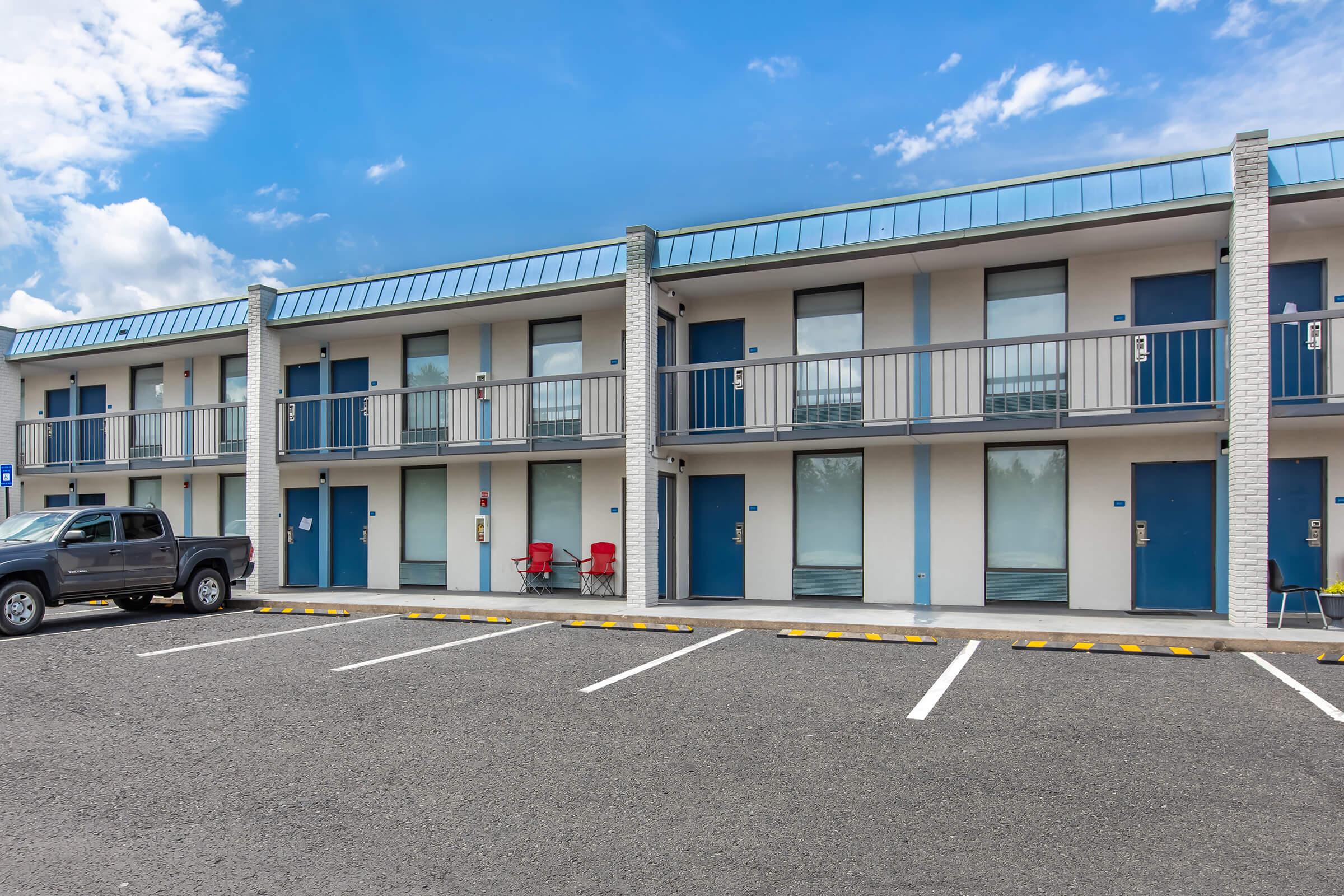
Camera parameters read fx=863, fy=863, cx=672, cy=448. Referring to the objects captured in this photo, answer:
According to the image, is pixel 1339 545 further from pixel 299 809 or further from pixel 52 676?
pixel 52 676

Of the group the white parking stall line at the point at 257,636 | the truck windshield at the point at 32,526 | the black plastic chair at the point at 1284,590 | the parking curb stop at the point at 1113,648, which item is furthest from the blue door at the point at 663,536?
the truck windshield at the point at 32,526

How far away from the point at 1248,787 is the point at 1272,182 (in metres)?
8.72

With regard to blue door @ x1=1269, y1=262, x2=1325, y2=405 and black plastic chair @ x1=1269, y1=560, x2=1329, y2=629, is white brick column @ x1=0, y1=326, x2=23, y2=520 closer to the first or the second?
black plastic chair @ x1=1269, y1=560, x2=1329, y2=629

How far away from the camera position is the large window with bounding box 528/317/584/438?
15695 millimetres

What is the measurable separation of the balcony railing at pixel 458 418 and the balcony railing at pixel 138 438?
A: 63.5 inches

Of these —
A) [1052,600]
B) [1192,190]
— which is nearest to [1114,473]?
[1052,600]

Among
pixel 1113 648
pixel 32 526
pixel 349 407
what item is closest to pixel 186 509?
pixel 349 407

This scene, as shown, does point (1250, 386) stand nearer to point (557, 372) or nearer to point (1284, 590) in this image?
point (1284, 590)

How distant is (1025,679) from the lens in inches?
319

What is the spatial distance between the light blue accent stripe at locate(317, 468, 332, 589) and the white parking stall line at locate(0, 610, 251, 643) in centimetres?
357

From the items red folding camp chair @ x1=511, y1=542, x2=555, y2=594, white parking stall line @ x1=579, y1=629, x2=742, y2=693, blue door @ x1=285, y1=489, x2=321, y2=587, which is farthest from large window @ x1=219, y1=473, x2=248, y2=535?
white parking stall line @ x1=579, y1=629, x2=742, y2=693

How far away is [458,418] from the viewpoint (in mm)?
16484

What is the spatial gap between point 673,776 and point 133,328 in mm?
18372

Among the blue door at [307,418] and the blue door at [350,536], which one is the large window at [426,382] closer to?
the blue door at [350,536]
